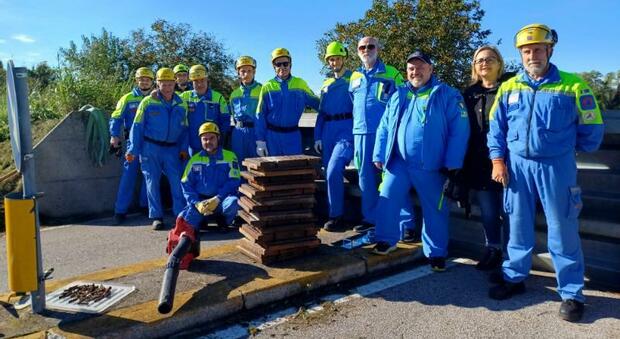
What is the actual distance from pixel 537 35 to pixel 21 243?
4.02m

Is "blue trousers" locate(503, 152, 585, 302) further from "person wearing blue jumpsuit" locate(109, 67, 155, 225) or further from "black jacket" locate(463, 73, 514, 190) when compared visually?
"person wearing blue jumpsuit" locate(109, 67, 155, 225)

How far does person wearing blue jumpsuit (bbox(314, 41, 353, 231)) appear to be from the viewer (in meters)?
5.84

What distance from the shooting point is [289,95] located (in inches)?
252

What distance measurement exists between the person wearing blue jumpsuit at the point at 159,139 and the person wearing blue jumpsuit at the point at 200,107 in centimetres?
24

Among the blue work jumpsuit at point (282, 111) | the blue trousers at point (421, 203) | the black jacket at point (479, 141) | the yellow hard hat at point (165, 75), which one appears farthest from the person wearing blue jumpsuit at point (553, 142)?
the yellow hard hat at point (165, 75)

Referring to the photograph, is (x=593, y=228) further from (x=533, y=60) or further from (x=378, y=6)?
(x=378, y=6)

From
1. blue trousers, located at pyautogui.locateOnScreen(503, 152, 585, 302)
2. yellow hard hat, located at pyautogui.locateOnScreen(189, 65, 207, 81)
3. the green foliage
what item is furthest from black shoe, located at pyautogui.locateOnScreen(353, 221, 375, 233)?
the green foliage

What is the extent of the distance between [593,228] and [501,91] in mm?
1463

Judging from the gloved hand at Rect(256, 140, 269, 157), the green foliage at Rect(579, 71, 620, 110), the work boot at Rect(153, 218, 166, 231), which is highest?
the green foliage at Rect(579, 71, 620, 110)

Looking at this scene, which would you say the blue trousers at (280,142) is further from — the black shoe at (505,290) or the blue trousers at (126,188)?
the black shoe at (505,290)

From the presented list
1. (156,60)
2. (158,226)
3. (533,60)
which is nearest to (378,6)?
(156,60)

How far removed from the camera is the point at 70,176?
25.4 feet

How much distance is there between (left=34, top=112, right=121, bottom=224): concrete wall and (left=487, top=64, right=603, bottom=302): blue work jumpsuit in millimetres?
6612

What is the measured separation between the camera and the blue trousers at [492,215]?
4.54 m
